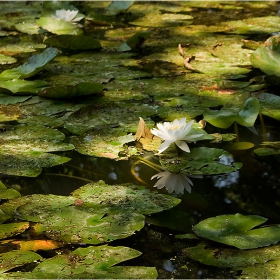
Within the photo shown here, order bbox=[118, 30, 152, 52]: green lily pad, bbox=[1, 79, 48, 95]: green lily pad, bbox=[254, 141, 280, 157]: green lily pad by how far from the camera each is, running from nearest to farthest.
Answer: bbox=[254, 141, 280, 157]: green lily pad < bbox=[1, 79, 48, 95]: green lily pad < bbox=[118, 30, 152, 52]: green lily pad

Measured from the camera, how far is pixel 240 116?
1.87 meters

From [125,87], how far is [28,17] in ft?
6.75

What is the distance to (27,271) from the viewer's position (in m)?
1.11

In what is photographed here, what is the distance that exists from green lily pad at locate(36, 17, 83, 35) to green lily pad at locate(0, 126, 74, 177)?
1669 mm

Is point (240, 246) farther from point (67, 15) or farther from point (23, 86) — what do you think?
point (67, 15)

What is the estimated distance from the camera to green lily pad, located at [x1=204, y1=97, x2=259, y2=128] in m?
1.84

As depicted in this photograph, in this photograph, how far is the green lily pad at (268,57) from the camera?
237cm

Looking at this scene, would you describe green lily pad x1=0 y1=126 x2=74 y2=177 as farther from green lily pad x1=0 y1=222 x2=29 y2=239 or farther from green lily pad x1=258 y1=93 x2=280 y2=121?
green lily pad x1=258 y1=93 x2=280 y2=121

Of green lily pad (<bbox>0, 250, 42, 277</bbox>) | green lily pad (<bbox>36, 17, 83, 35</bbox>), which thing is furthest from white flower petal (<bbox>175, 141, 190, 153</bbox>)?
green lily pad (<bbox>36, 17, 83, 35</bbox>)

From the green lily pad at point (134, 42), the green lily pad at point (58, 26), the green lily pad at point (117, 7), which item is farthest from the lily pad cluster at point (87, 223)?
the green lily pad at point (117, 7)

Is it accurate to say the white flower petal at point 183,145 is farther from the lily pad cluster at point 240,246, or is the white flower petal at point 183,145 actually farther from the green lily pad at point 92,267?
the green lily pad at point 92,267

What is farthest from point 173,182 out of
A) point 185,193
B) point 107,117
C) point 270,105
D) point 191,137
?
point 270,105

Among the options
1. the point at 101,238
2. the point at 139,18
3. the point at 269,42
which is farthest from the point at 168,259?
the point at 139,18

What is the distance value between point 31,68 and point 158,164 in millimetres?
1119
